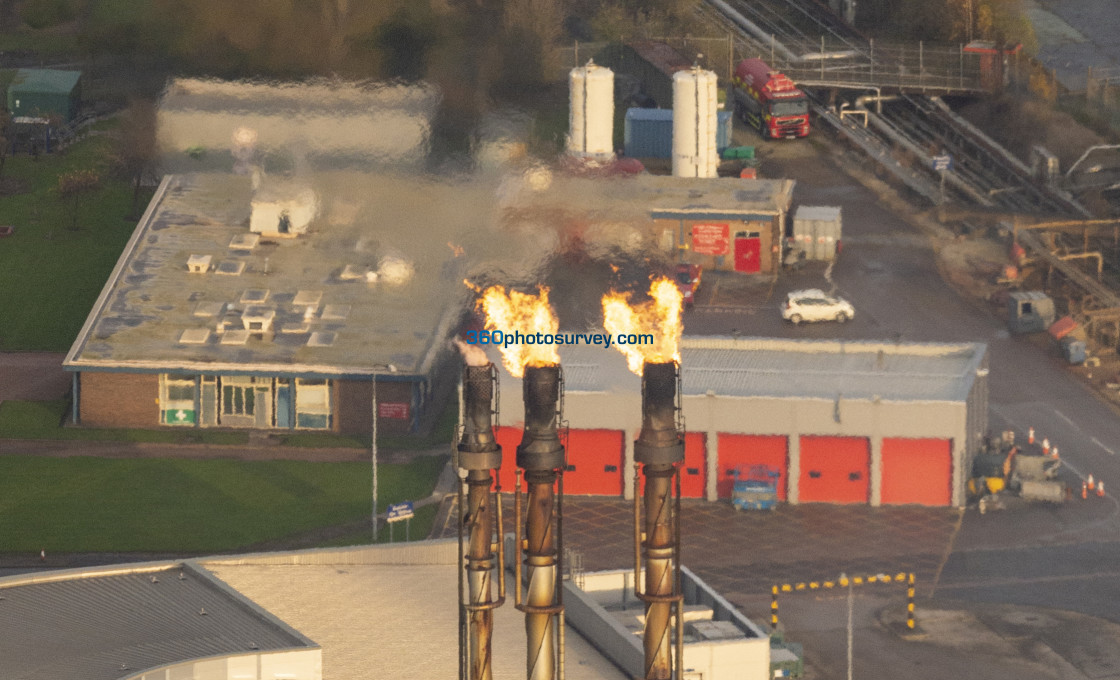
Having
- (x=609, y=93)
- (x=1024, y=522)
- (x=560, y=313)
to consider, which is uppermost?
(x=609, y=93)

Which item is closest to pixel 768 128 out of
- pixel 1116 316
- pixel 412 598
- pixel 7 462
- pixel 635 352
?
pixel 1116 316

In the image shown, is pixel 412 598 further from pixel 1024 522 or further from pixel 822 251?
pixel 822 251

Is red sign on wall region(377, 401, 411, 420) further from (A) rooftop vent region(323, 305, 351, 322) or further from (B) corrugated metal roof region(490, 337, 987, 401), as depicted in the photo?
(B) corrugated metal roof region(490, 337, 987, 401)

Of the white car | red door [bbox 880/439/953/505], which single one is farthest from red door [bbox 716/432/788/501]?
the white car

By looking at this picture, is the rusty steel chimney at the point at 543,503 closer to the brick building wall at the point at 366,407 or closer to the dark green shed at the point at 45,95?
the brick building wall at the point at 366,407

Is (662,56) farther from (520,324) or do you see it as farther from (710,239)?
(520,324)

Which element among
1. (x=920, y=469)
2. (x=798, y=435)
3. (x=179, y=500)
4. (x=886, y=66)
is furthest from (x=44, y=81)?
(x=920, y=469)

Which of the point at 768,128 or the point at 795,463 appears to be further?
the point at 768,128
